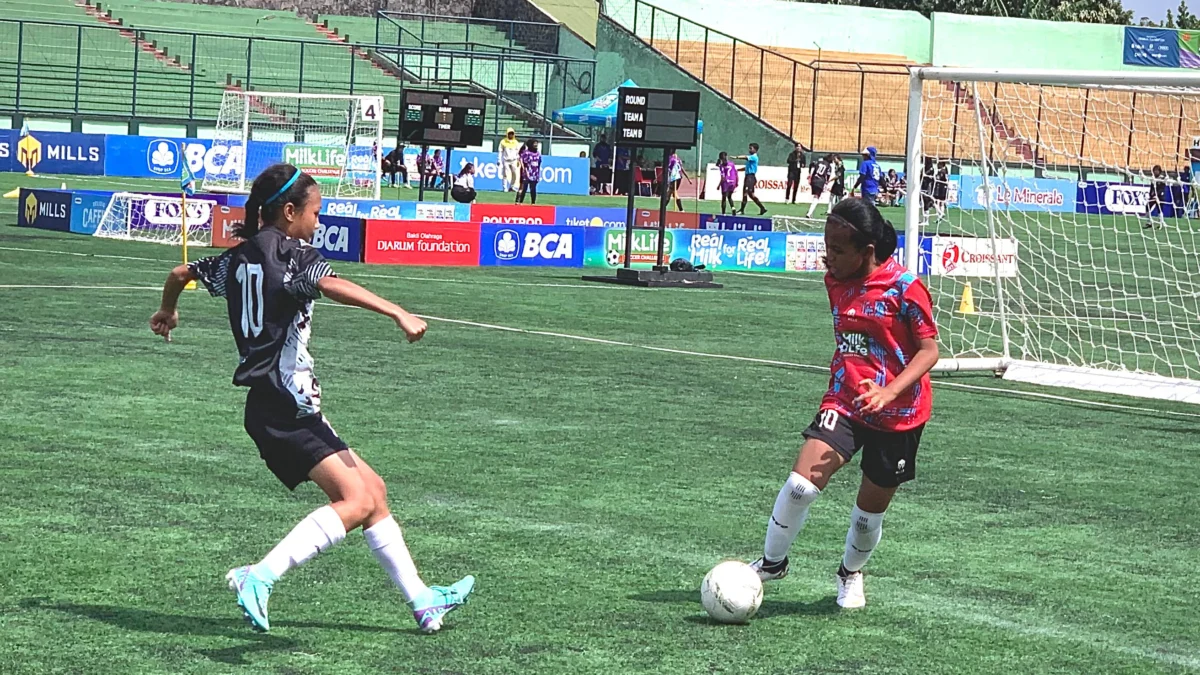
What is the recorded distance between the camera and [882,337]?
22.3 ft

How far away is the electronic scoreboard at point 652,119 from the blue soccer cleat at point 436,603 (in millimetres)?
17485

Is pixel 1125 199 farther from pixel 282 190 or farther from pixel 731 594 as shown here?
pixel 282 190

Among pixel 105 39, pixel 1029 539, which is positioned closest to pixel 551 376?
pixel 1029 539

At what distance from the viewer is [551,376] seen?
1382cm

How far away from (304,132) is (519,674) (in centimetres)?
3836

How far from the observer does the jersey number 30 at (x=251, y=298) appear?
6.07m

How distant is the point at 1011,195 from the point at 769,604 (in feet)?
59.6

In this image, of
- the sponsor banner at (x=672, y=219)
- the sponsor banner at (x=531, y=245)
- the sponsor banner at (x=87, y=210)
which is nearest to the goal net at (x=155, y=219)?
the sponsor banner at (x=87, y=210)

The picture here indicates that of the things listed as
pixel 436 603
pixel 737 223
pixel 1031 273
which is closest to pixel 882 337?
pixel 436 603

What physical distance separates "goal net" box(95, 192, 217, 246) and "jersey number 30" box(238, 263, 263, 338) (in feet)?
69.0

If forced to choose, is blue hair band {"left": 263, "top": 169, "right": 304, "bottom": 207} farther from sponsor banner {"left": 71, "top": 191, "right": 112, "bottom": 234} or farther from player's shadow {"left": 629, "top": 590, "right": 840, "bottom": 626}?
sponsor banner {"left": 71, "top": 191, "right": 112, "bottom": 234}

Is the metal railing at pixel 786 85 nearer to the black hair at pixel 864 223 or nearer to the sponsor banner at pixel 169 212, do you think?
the sponsor banner at pixel 169 212

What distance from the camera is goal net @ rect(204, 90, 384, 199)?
37.8 metres

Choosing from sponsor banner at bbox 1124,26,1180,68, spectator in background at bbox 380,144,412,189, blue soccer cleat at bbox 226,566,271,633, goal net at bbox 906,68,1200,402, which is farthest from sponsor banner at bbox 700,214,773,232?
sponsor banner at bbox 1124,26,1180,68
